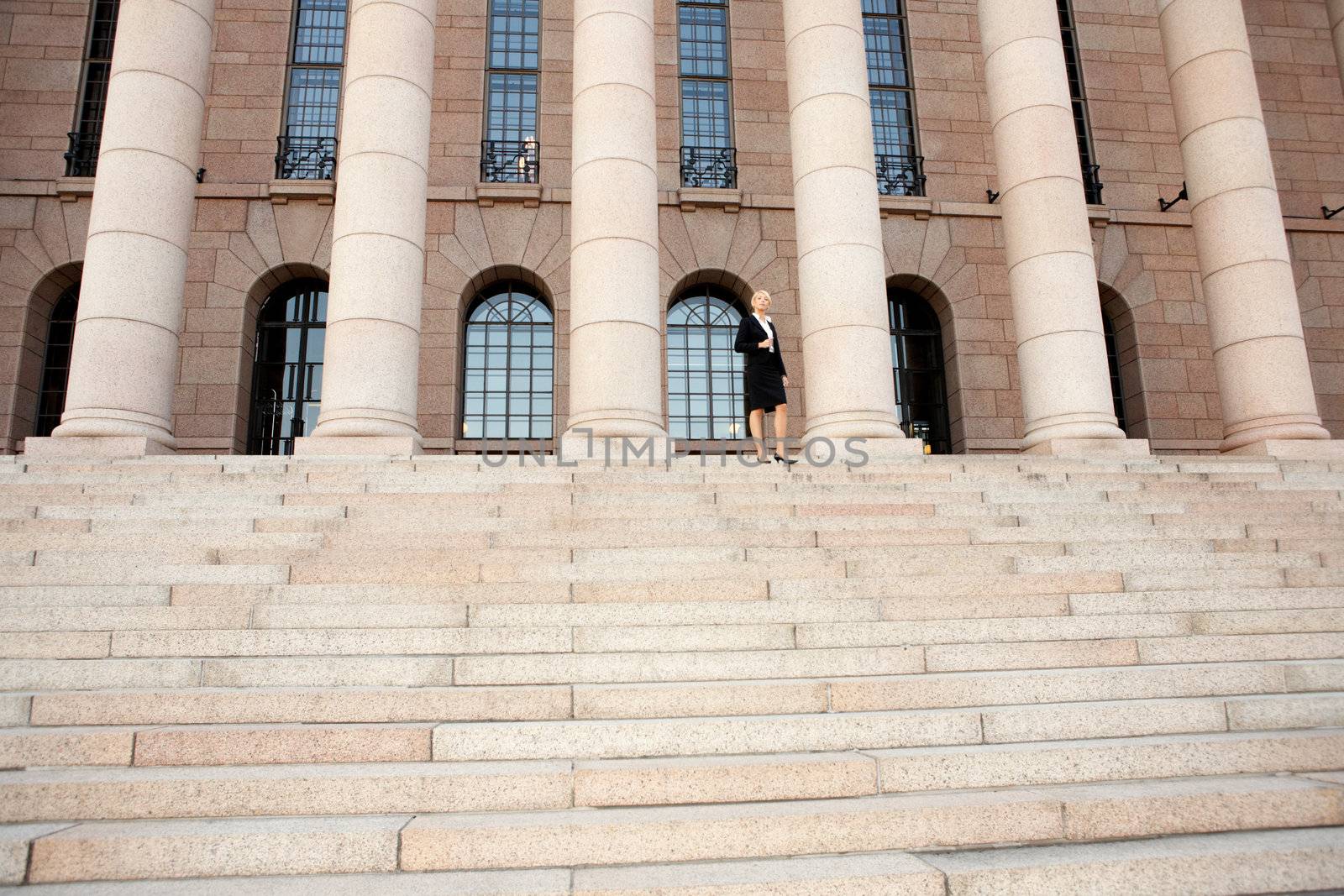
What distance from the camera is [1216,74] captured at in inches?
669

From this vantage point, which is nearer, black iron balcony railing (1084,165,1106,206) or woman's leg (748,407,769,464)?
woman's leg (748,407,769,464)

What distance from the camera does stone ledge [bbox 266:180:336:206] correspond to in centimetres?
2031

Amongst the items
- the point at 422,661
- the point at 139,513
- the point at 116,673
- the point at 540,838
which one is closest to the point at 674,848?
the point at 540,838

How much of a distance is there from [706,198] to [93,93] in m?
15.2

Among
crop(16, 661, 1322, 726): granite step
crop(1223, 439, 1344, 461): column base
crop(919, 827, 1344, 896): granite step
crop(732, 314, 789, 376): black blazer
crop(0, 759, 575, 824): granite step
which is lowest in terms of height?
crop(919, 827, 1344, 896): granite step

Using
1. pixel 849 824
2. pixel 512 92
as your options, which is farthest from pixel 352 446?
pixel 512 92

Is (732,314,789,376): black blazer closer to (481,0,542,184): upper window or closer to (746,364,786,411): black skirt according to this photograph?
(746,364,786,411): black skirt

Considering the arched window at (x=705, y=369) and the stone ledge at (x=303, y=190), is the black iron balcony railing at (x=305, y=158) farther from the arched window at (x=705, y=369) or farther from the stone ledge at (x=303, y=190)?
the arched window at (x=705, y=369)

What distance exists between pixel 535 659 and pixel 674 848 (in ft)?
7.28

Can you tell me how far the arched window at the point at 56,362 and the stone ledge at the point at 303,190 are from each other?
5.18m

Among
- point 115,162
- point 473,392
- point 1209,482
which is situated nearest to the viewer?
point 1209,482

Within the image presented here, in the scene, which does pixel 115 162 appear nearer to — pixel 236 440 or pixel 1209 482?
pixel 236 440

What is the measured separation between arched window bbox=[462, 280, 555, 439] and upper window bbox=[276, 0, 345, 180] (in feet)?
17.2

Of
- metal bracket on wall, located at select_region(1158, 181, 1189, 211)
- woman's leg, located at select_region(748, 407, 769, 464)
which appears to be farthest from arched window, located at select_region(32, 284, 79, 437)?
metal bracket on wall, located at select_region(1158, 181, 1189, 211)
